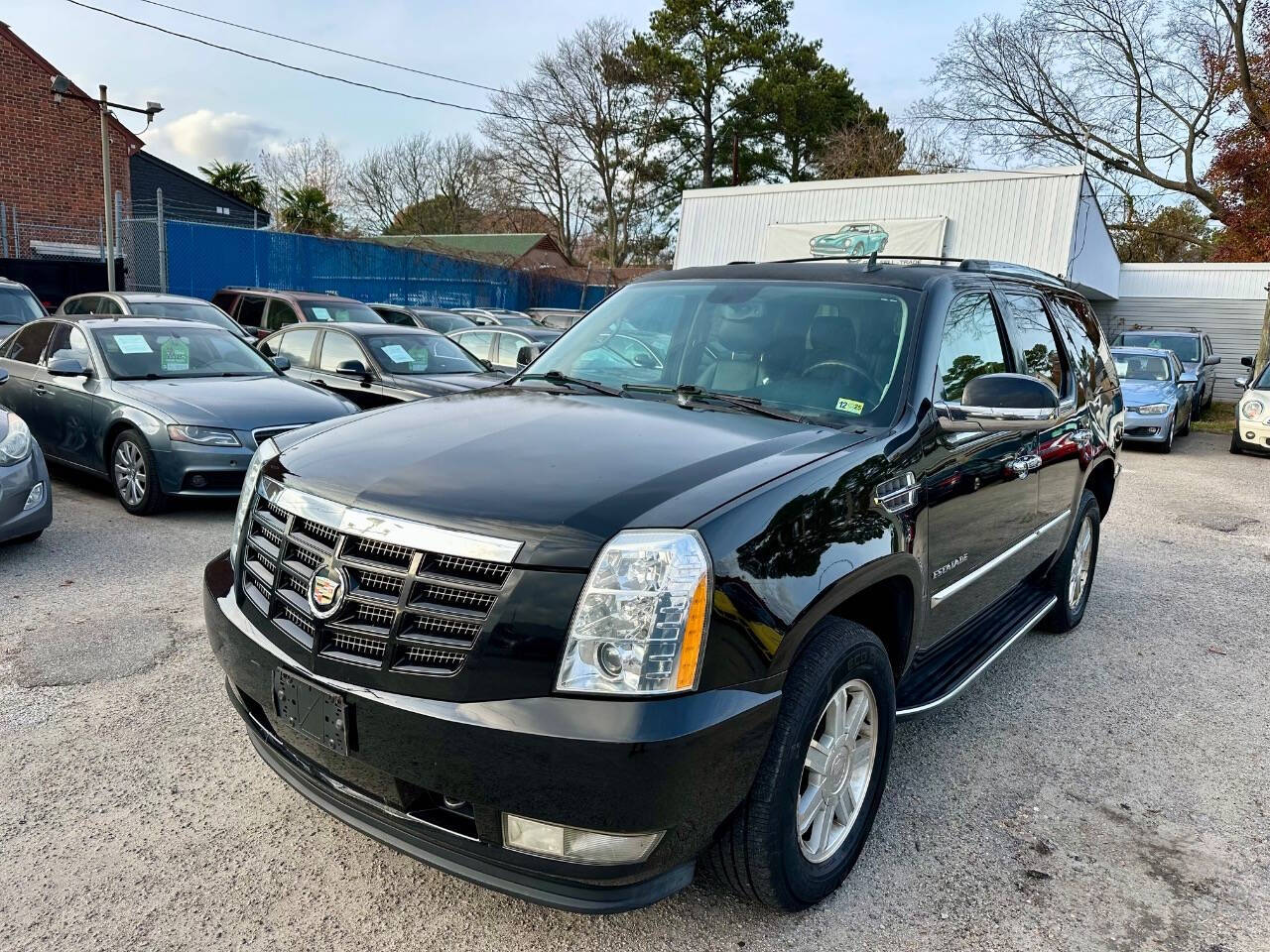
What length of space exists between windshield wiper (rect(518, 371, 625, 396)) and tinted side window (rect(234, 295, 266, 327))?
1102 centimetres

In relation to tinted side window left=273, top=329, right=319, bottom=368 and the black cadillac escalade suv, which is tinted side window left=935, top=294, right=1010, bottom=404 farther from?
tinted side window left=273, top=329, right=319, bottom=368

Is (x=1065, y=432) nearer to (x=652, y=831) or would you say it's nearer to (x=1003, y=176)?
(x=652, y=831)

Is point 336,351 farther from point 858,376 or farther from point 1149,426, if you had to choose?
point 1149,426

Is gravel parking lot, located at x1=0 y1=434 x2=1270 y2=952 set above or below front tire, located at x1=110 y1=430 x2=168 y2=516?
below

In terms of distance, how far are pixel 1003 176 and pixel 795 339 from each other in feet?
56.7

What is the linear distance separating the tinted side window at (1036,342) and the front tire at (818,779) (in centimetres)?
196

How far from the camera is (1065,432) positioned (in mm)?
4344

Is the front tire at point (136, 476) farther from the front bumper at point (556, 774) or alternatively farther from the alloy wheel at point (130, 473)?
the front bumper at point (556, 774)

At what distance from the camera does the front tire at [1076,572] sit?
4.79 meters

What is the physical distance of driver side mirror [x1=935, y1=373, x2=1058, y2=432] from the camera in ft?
9.82

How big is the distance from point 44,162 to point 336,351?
20.8 metres

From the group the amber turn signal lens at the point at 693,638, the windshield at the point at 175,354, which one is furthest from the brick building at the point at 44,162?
the amber turn signal lens at the point at 693,638

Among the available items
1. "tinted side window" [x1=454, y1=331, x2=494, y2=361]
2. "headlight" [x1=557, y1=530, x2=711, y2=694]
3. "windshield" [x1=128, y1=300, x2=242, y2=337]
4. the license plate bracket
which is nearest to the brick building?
"tinted side window" [x1=454, y1=331, x2=494, y2=361]

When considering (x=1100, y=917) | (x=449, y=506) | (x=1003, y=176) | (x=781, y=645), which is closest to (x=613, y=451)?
(x=449, y=506)
